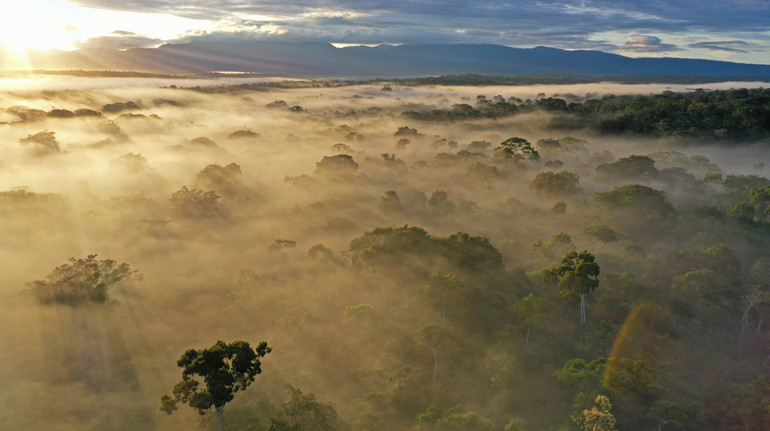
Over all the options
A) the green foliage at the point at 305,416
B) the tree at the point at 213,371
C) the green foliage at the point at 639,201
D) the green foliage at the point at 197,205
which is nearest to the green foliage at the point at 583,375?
the green foliage at the point at 305,416

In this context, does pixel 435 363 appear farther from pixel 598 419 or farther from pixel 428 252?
pixel 428 252

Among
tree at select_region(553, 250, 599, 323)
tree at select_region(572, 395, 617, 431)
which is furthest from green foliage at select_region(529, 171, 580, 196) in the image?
tree at select_region(572, 395, 617, 431)

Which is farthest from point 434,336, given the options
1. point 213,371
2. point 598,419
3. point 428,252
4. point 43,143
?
point 43,143

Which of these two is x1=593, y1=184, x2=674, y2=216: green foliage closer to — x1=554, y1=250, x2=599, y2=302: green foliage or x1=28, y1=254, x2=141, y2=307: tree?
x1=554, y1=250, x2=599, y2=302: green foliage

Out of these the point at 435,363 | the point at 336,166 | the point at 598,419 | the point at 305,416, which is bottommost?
the point at 305,416

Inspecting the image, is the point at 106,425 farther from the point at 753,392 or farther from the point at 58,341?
the point at 753,392

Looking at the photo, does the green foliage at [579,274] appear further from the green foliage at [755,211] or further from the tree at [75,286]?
the tree at [75,286]

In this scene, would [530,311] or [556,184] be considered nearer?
[530,311]

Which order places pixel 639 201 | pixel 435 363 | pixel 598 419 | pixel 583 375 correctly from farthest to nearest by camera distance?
pixel 639 201 < pixel 435 363 < pixel 583 375 < pixel 598 419
